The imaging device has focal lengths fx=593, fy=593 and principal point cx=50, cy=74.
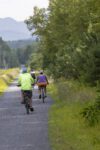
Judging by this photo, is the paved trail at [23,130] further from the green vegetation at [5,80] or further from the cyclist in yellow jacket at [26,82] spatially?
the green vegetation at [5,80]

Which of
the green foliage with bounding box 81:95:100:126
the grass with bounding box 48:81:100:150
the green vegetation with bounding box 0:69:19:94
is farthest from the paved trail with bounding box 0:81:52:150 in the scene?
the green vegetation with bounding box 0:69:19:94

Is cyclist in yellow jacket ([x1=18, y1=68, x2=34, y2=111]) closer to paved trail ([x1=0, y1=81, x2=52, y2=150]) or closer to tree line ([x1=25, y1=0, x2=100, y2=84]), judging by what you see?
paved trail ([x1=0, y1=81, x2=52, y2=150])

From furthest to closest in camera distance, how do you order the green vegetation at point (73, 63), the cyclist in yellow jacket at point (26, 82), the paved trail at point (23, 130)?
the cyclist in yellow jacket at point (26, 82) < the green vegetation at point (73, 63) < the paved trail at point (23, 130)

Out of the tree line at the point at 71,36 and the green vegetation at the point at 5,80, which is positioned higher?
the tree line at the point at 71,36

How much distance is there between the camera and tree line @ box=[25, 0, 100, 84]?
93.0 feet

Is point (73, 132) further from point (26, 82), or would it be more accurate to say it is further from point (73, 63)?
point (73, 63)

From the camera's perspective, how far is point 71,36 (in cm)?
4038

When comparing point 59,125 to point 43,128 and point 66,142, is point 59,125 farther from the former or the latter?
point 66,142

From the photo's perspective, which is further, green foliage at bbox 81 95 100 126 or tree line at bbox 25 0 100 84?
tree line at bbox 25 0 100 84

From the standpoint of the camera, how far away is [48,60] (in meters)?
53.7

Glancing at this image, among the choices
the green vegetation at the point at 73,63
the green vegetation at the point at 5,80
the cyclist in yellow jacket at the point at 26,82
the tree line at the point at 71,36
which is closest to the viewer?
the green vegetation at the point at 73,63

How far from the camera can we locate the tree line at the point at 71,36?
1116 inches

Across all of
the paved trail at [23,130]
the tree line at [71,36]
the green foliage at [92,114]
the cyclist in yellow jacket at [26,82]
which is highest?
the tree line at [71,36]

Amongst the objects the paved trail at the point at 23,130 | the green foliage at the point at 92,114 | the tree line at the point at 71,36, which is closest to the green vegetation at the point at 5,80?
the tree line at the point at 71,36
